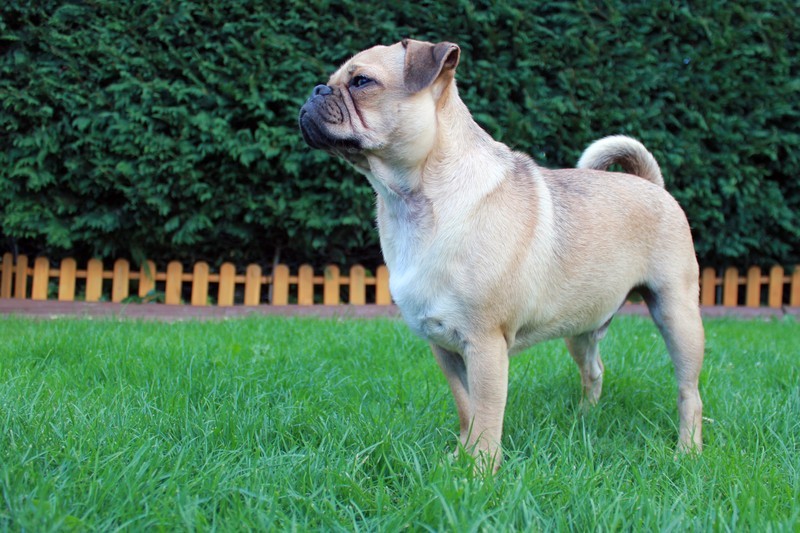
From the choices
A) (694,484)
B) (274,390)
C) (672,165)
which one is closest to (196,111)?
(274,390)

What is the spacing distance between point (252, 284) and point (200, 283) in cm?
51

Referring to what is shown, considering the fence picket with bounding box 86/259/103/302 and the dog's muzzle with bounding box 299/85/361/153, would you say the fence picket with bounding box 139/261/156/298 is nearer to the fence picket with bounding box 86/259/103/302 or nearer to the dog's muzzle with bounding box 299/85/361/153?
the fence picket with bounding box 86/259/103/302

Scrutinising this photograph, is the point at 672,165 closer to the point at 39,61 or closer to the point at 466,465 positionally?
the point at 466,465

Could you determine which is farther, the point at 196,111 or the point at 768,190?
the point at 768,190

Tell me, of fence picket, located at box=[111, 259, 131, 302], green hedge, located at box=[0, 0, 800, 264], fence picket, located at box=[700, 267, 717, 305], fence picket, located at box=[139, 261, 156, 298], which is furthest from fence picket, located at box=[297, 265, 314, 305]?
fence picket, located at box=[700, 267, 717, 305]

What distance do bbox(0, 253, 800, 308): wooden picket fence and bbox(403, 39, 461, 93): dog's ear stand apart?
445 centimetres

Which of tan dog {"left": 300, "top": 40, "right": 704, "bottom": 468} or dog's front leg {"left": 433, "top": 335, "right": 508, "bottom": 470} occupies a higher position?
tan dog {"left": 300, "top": 40, "right": 704, "bottom": 468}

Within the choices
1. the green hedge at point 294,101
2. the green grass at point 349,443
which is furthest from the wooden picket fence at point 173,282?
the green grass at point 349,443

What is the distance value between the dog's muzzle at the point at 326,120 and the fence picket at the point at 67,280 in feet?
16.6

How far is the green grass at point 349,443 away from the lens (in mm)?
1753

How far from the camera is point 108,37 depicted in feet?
19.8

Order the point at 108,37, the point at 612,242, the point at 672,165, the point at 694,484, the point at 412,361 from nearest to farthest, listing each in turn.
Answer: the point at 694,484 → the point at 612,242 → the point at 412,361 → the point at 108,37 → the point at 672,165

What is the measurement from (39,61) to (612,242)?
18.2ft

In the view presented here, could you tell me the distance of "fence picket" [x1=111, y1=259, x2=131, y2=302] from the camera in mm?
6719
